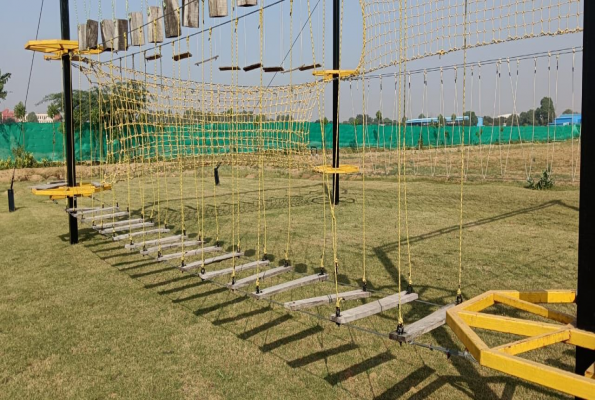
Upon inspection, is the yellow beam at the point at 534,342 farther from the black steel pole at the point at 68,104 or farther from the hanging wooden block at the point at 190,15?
the black steel pole at the point at 68,104

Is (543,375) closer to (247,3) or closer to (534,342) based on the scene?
(534,342)

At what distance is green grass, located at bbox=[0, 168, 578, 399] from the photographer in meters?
3.13

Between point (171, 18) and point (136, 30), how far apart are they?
955mm

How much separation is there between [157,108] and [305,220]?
3200 millimetres

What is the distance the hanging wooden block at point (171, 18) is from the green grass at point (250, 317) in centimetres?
246

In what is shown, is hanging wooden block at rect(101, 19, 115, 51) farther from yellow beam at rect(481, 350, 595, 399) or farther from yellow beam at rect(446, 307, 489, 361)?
yellow beam at rect(481, 350, 595, 399)

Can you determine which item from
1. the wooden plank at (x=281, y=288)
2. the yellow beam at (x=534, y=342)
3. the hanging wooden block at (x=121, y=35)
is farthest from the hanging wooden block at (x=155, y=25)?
the yellow beam at (x=534, y=342)

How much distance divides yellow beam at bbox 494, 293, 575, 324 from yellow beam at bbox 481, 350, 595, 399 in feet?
2.02

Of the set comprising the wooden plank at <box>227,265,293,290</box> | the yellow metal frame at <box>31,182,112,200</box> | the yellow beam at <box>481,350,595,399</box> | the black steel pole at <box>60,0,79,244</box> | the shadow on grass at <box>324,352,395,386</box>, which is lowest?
the shadow on grass at <box>324,352,395,386</box>

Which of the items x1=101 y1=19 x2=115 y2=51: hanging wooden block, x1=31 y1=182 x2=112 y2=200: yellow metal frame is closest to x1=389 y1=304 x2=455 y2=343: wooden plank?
x1=31 y1=182 x2=112 y2=200: yellow metal frame

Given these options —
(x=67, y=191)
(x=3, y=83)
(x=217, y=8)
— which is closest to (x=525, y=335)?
(x=217, y=8)

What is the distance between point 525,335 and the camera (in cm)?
231

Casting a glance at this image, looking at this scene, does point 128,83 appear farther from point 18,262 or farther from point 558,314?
point 558,314

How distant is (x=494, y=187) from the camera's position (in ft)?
39.3
